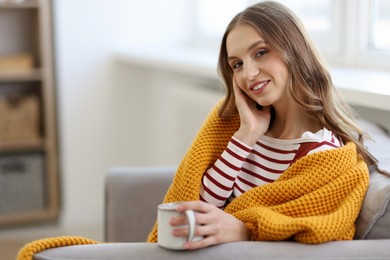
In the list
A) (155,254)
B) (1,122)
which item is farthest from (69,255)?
(1,122)

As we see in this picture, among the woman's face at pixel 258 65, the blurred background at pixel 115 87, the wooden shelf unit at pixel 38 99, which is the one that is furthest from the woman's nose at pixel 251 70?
the wooden shelf unit at pixel 38 99

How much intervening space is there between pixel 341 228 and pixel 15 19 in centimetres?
247

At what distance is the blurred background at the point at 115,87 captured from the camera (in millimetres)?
3244

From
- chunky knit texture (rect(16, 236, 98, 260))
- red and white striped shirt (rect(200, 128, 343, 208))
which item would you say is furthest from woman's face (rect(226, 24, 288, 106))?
chunky knit texture (rect(16, 236, 98, 260))

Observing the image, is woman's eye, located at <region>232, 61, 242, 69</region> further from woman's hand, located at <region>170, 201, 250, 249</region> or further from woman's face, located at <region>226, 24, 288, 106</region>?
woman's hand, located at <region>170, 201, 250, 249</region>

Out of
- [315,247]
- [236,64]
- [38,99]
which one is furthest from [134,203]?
[38,99]

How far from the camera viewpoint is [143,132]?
11.6 feet

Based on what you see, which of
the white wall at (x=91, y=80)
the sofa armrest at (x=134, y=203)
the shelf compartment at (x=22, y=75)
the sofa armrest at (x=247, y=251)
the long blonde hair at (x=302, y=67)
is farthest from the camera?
the white wall at (x=91, y=80)

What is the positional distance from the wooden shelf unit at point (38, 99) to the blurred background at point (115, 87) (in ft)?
0.18

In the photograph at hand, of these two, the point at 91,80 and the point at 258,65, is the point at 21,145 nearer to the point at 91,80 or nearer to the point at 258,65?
the point at 91,80

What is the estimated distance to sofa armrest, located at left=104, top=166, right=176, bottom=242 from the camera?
1.92m

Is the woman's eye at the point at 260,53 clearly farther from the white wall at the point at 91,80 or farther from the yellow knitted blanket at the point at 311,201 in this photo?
the white wall at the point at 91,80

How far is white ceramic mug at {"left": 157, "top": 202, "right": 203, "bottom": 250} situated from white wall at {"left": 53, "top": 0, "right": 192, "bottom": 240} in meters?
2.05

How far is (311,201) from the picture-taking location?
1.34m
